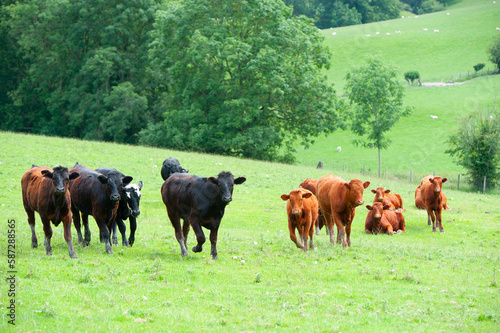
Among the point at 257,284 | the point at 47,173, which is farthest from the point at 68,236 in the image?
the point at 257,284

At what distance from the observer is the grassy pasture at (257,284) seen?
8.42 m

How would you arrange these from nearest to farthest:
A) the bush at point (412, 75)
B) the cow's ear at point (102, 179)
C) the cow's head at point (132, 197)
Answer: the cow's ear at point (102, 179) → the cow's head at point (132, 197) → the bush at point (412, 75)

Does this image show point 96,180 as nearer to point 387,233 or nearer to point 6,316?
point 6,316

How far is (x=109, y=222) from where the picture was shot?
1399 cm

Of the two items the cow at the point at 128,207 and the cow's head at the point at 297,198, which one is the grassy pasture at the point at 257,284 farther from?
the cow's head at the point at 297,198

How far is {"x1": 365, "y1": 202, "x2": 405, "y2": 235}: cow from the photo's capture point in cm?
1939

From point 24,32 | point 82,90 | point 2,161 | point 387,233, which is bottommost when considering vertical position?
point 387,233

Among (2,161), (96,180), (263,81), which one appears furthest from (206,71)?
(96,180)

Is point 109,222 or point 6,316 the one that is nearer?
point 6,316

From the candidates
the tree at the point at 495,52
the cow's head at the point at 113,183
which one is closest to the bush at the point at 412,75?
the tree at the point at 495,52

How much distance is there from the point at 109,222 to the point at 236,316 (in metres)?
6.37

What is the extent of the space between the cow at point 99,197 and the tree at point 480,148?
35782mm

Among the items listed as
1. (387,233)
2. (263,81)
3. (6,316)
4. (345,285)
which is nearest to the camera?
(6,316)

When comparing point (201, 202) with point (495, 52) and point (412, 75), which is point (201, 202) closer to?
point (495, 52)
